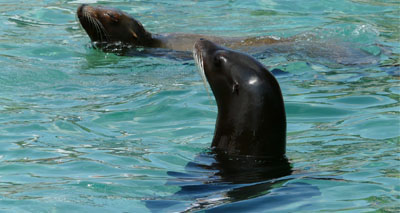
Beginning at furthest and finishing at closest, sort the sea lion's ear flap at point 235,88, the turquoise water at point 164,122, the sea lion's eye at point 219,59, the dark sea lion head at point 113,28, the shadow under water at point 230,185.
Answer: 1. the dark sea lion head at point 113,28
2. the sea lion's eye at point 219,59
3. the sea lion's ear flap at point 235,88
4. the turquoise water at point 164,122
5. the shadow under water at point 230,185

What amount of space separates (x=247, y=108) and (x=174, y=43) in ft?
15.2

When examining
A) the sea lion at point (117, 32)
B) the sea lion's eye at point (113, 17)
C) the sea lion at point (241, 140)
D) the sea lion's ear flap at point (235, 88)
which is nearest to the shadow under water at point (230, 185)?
the sea lion at point (241, 140)

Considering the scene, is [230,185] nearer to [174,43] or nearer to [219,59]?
[219,59]

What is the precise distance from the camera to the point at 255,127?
459 cm

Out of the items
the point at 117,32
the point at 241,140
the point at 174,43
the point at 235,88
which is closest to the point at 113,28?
the point at 117,32

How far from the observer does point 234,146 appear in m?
4.70

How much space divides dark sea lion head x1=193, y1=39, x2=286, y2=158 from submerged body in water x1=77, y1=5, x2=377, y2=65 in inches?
137

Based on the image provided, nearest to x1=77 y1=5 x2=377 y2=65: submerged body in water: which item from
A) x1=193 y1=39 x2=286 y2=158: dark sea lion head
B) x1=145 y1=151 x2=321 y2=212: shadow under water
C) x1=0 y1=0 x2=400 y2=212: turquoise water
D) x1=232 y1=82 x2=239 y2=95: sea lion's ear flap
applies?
x1=0 y1=0 x2=400 y2=212: turquoise water

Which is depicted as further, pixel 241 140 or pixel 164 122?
pixel 164 122

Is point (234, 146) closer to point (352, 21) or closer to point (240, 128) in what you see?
point (240, 128)

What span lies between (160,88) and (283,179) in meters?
3.20

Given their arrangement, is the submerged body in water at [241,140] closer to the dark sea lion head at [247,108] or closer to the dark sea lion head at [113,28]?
the dark sea lion head at [247,108]

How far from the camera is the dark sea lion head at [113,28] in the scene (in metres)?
9.37

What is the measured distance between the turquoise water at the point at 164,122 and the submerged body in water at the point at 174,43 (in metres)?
0.23
